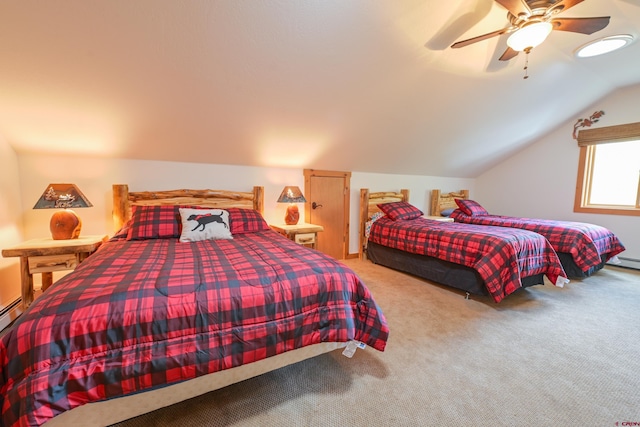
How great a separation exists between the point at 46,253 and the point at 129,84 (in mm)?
1414

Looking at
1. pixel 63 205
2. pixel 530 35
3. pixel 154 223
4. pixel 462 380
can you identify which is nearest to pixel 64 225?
pixel 63 205

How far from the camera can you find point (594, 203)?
3957 millimetres

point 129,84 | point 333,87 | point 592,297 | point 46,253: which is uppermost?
point 333,87

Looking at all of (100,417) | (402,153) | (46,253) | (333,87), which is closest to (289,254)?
(100,417)

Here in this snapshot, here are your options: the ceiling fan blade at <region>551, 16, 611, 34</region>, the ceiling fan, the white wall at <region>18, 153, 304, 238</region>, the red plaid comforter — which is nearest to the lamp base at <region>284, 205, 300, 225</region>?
the white wall at <region>18, 153, 304, 238</region>

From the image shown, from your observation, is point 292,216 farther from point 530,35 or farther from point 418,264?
point 530,35

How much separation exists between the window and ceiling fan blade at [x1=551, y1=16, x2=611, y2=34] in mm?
2989

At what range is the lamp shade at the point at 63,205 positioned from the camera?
2.06 metres

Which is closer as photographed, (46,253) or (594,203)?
(46,253)

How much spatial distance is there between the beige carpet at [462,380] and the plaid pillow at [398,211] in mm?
1609

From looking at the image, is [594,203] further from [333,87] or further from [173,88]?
[173,88]

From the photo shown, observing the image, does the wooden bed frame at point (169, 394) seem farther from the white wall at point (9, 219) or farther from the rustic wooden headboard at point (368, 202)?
the rustic wooden headboard at point (368, 202)

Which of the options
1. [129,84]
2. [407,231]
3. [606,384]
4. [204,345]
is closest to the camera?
[204,345]

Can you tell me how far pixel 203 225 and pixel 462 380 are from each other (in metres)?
2.19
